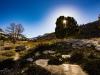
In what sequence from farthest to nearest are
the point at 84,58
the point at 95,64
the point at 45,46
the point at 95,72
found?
the point at 45,46 < the point at 84,58 < the point at 95,64 < the point at 95,72

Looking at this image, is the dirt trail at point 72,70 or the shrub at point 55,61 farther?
the shrub at point 55,61

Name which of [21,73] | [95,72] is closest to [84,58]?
[95,72]

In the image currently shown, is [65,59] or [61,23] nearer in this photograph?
[65,59]

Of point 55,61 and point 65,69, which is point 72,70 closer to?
point 65,69

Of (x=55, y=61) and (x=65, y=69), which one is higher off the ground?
(x=55, y=61)

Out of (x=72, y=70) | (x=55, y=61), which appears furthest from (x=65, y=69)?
(x=55, y=61)

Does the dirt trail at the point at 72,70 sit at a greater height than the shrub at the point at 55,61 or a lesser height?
lesser

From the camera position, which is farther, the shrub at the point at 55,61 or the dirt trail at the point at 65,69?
the shrub at the point at 55,61

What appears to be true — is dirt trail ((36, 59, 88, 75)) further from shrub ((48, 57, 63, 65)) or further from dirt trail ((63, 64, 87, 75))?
shrub ((48, 57, 63, 65))

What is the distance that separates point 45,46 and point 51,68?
9.99m

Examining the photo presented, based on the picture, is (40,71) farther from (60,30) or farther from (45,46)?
(60,30)

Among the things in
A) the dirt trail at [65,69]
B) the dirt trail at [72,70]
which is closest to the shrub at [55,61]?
the dirt trail at [65,69]

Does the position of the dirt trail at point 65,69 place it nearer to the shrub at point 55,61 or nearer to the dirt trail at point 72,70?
the dirt trail at point 72,70

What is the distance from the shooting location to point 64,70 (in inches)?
600
